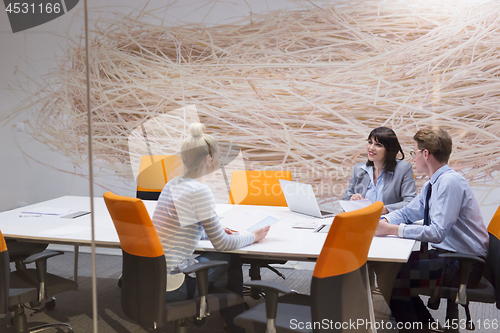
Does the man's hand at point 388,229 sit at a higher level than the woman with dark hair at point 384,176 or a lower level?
lower

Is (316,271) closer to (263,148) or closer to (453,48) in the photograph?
(263,148)

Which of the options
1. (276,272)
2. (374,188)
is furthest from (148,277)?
(374,188)

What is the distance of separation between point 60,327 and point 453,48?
241 cm

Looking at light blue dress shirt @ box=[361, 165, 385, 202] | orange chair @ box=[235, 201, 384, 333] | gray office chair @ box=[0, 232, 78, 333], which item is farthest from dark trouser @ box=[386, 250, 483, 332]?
gray office chair @ box=[0, 232, 78, 333]

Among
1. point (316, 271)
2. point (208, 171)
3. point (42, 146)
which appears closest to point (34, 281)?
point (42, 146)

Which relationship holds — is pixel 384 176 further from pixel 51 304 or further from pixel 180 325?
pixel 51 304

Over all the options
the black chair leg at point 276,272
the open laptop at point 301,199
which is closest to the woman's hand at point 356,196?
the open laptop at point 301,199

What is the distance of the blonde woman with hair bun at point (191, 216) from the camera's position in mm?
1681

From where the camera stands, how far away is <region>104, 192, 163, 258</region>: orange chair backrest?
1686mm

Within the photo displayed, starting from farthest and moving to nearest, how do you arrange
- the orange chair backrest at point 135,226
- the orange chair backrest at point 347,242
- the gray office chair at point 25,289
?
the gray office chair at point 25,289 → the orange chair backrest at point 135,226 → the orange chair backrest at point 347,242

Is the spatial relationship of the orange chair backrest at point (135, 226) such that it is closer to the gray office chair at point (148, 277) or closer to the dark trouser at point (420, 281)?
the gray office chair at point (148, 277)

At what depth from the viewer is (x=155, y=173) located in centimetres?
172

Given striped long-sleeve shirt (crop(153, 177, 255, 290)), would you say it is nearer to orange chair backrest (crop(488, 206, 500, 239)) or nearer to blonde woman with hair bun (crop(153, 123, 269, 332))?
blonde woman with hair bun (crop(153, 123, 269, 332))

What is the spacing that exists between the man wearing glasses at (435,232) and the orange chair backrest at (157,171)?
1029mm
